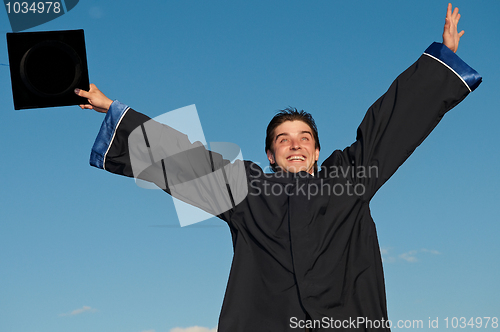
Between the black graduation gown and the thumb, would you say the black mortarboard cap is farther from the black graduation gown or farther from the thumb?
the black graduation gown

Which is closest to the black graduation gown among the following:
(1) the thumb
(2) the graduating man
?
(2) the graduating man

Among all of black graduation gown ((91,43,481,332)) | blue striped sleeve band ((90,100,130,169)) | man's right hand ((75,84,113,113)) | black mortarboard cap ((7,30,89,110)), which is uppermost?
black mortarboard cap ((7,30,89,110))

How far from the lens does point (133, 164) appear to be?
4.73 meters

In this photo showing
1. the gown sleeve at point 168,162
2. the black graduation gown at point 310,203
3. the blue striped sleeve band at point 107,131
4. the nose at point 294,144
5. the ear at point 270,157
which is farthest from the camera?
the ear at point 270,157

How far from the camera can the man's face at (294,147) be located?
4770mm

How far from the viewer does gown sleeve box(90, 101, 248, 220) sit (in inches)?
180

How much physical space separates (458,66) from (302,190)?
5.61ft

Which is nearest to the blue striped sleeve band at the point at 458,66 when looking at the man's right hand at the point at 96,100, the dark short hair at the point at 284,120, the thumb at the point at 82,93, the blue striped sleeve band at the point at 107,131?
the dark short hair at the point at 284,120

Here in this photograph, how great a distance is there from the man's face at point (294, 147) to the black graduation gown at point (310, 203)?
0.14 metres

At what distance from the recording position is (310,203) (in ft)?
14.2

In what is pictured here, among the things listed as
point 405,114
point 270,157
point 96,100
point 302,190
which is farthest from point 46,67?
point 405,114

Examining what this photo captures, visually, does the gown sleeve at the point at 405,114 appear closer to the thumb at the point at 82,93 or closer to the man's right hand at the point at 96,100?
the man's right hand at the point at 96,100

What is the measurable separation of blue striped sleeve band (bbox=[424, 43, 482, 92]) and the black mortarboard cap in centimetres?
300

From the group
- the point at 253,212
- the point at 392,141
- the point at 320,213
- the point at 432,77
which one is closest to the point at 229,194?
the point at 253,212
